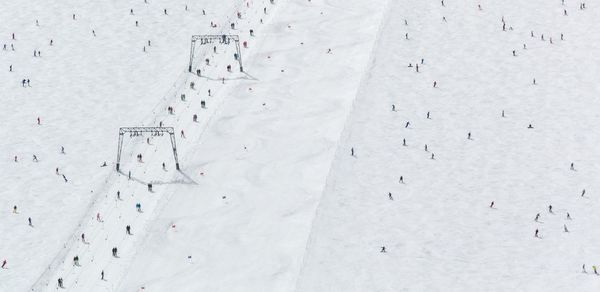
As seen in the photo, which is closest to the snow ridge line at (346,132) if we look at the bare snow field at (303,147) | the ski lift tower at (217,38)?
the bare snow field at (303,147)

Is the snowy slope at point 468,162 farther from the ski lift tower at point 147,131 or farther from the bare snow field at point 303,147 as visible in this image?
the ski lift tower at point 147,131

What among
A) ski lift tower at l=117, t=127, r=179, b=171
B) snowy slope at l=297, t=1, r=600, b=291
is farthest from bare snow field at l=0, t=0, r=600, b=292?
ski lift tower at l=117, t=127, r=179, b=171

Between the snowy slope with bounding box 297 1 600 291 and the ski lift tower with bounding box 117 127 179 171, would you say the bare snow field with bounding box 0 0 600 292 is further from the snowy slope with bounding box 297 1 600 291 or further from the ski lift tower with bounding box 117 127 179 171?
the ski lift tower with bounding box 117 127 179 171

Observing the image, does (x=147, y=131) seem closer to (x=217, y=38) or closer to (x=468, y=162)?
(x=217, y=38)

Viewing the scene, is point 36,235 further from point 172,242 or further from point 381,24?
point 381,24

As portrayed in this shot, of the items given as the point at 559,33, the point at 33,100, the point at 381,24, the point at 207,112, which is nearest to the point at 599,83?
the point at 559,33
